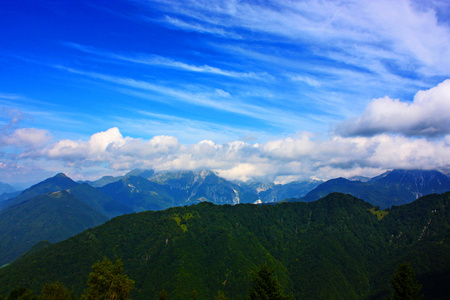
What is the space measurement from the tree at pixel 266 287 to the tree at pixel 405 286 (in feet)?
147

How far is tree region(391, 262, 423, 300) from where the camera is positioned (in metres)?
87.1

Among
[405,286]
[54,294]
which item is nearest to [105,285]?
[54,294]

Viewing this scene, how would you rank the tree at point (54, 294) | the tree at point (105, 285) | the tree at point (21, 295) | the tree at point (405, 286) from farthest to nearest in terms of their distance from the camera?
1. the tree at point (21, 295)
2. the tree at point (54, 294)
3. the tree at point (105, 285)
4. the tree at point (405, 286)

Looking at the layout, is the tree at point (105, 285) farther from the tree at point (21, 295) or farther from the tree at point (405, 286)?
the tree at point (405, 286)

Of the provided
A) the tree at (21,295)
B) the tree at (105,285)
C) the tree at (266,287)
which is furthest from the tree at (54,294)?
the tree at (266,287)

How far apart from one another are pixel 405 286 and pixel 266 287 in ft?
173

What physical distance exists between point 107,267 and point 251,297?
56.8 meters

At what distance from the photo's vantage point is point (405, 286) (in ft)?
294

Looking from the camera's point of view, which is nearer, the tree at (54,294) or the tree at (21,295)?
the tree at (54,294)

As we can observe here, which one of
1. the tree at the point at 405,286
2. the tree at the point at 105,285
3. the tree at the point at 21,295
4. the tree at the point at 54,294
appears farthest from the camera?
the tree at the point at 21,295

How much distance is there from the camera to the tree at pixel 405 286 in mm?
87125

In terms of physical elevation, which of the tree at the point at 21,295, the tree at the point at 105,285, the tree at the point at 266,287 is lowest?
the tree at the point at 21,295

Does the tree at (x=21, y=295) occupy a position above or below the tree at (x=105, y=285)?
below

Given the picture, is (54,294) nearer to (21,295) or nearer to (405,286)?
(21,295)
